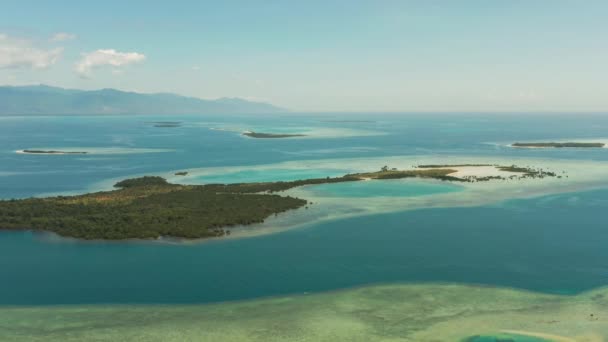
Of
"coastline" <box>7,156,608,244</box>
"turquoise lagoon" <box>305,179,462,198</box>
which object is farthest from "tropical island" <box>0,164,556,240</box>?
"turquoise lagoon" <box>305,179,462,198</box>

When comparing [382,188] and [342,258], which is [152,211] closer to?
[342,258]

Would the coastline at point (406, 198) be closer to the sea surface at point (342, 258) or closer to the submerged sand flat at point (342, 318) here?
the sea surface at point (342, 258)

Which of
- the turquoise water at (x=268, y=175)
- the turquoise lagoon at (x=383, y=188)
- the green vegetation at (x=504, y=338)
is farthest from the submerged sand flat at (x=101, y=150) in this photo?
the green vegetation at (x=504, y=338)

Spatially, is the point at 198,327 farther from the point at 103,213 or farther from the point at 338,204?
the point at 338,204

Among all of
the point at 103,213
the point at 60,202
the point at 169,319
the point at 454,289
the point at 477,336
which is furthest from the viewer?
the point at 60,202

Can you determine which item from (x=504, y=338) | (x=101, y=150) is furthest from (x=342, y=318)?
(x=101, y=150)

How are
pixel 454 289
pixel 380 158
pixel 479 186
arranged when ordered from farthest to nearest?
pixel 380 158 < pixel 479 186 < pixel 454 289

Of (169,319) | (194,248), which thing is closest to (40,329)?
(169,319)
